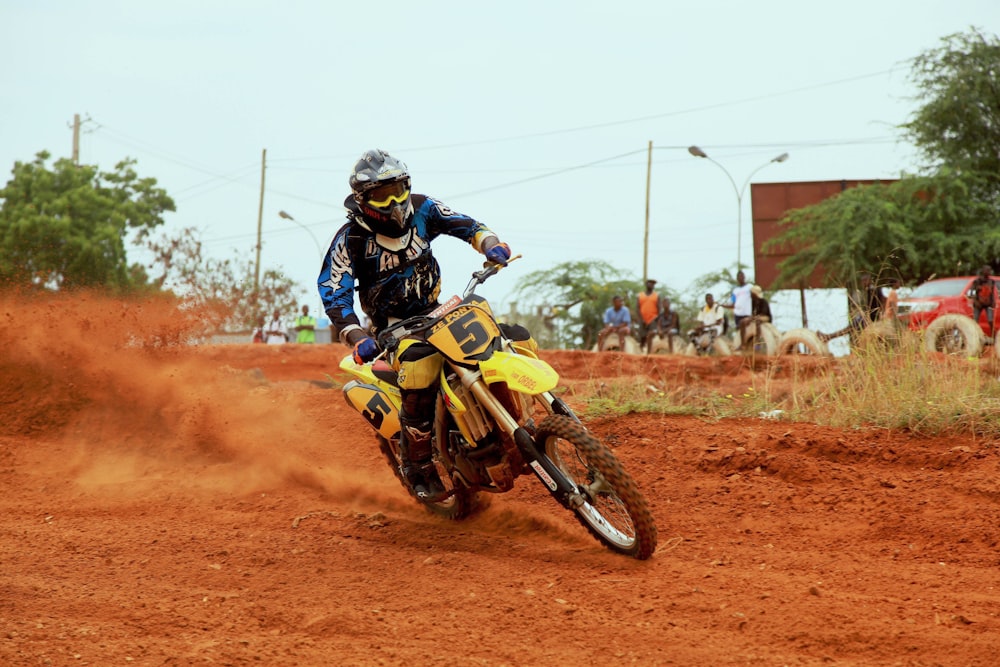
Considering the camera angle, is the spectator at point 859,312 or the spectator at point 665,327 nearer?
the spectator at point 859,312

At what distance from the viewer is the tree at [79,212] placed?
3859 cm

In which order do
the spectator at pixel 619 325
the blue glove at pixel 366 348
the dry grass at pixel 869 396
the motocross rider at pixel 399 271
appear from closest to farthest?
the blue glove at pixel 366 348 → the motocross rider at pixel 399 271 → the dry grass at pixel 869 396 → the spectator at pixel 619 325

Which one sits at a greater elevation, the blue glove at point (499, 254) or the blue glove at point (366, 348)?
the blue glove at point (499, 254)

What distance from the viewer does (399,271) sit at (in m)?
6.44

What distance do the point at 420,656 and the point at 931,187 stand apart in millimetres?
30348

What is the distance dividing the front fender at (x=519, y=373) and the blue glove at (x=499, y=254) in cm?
66

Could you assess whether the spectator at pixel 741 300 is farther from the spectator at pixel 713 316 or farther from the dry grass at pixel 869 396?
the dry grass at pixel 869 396

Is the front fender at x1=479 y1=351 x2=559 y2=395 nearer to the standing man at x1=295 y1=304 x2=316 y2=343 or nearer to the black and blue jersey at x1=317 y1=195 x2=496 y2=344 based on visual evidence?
the black and blue jersey at x1=317 y1=195 x2=496 y2=344

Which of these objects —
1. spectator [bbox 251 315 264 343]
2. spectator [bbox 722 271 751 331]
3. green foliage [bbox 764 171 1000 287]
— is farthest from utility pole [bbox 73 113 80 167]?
spectator [bbox 722 271 751 331]

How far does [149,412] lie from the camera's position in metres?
10.1

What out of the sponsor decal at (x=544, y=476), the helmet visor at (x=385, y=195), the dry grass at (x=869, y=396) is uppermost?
the helmet visor at (x=385, y=195)

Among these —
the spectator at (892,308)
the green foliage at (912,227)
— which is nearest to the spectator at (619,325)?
the green foliage at (912,227)

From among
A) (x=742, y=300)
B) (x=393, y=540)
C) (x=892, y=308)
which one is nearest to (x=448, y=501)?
(x=393, y=540)

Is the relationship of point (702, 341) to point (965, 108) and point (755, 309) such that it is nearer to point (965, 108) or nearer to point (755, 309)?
point (755, 309)
